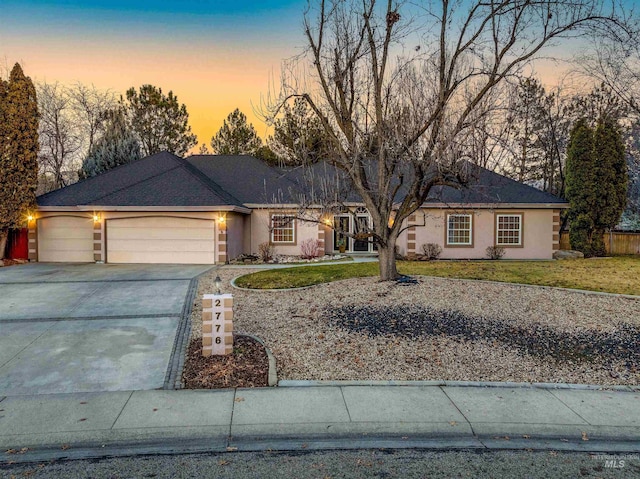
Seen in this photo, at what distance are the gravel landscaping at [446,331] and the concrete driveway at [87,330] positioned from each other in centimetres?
117

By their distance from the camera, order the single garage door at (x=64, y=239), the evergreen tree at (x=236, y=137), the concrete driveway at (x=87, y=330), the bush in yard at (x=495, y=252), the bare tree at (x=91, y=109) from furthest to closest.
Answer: the evergreen tree at (x=236, y=137) → the bare tree at (x=91, y=109) → the bush in yard at (x=495, y=252) → the single garage door at (x=64, y=239) → the concrete driveway at (x=87, y=330)

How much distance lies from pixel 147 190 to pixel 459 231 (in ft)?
45.6

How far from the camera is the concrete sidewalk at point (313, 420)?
4016 mm

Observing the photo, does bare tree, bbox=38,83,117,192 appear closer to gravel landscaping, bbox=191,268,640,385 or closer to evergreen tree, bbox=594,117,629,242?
gravel landscaping, bbox=191,268,640,385

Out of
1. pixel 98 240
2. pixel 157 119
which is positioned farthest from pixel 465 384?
pixel 157 119

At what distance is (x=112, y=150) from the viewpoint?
2631cm

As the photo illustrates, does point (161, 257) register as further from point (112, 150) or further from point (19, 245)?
point (112, 150)

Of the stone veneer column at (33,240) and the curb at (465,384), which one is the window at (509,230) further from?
the stone veneer column at (33,240)

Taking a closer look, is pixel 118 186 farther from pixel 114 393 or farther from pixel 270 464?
pixel 270 464

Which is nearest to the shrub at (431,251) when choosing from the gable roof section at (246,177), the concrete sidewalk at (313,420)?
the gable roof section at (246,177)

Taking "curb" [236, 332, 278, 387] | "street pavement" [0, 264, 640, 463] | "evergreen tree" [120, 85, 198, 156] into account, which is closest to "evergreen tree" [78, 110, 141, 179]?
"evergreen tree" [120, 85, 198, 156]

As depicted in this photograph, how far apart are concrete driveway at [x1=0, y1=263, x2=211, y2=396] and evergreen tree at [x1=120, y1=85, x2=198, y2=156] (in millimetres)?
20302

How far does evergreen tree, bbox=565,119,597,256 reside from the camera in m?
20.5

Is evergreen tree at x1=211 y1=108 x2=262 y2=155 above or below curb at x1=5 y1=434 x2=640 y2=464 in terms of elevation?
above
